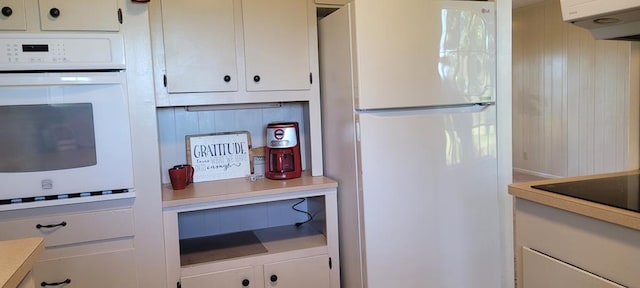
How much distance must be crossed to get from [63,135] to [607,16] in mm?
2061

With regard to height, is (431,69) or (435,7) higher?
(435,7)

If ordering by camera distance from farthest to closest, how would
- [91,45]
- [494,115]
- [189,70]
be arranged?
[494,115], [189,70], [91,45]

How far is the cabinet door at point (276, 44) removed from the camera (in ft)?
7.72

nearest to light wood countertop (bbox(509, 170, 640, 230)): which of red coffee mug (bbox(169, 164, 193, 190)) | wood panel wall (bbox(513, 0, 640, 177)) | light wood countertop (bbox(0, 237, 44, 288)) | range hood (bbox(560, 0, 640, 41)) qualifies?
range hood (bbox(560, 0, 640, 41))

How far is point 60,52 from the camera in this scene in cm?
190

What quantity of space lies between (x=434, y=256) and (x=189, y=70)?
1.54 meters

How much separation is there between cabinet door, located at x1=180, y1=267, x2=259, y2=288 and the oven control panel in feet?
3.38

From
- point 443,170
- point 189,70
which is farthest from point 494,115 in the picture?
A: point 189,70

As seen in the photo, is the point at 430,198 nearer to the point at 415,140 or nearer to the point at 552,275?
the point at 415,140

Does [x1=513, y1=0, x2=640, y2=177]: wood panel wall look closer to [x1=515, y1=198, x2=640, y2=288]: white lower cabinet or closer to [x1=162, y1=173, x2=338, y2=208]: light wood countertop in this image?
[x1=162, y1=173, x2=338, y2=208]: light wood countertop

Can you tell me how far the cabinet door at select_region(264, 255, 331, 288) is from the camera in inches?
90.2

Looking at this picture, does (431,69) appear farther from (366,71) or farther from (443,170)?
(443,170)

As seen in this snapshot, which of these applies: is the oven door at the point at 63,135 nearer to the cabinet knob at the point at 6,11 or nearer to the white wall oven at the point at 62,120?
the white wall oven at the point at 62,120

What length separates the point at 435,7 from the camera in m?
2.21
